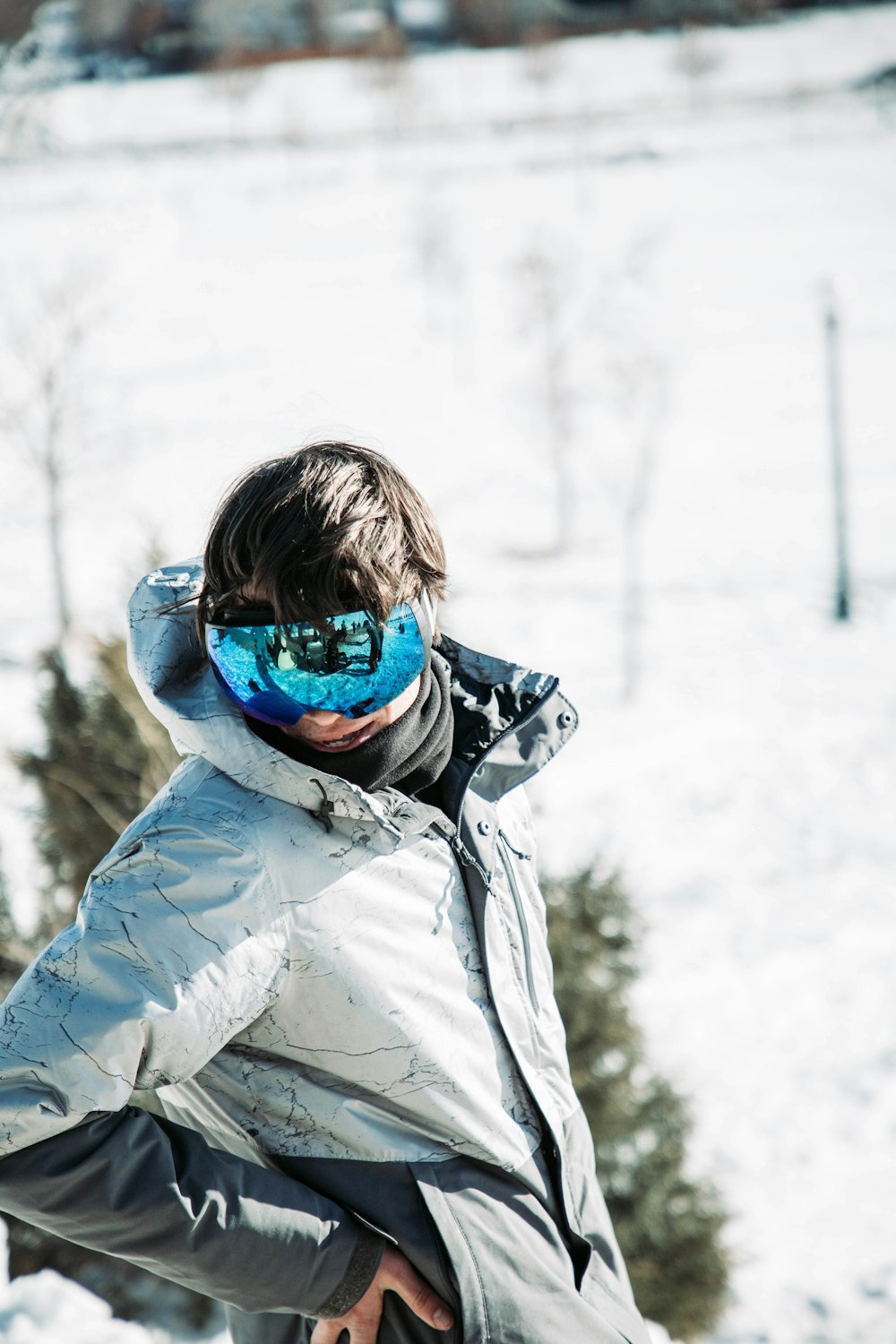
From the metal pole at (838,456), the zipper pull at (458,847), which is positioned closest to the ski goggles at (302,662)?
the zipper pull at (458,847)

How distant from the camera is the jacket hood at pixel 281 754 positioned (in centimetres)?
132

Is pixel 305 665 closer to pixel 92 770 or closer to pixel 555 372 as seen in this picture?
pixel 92 770

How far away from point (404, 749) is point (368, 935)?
228mm

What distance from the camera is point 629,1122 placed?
13.4ft

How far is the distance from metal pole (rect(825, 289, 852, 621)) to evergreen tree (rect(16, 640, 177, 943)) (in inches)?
405

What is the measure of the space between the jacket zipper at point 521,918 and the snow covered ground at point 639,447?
0.63m

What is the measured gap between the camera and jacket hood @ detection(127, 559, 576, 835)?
132 cm

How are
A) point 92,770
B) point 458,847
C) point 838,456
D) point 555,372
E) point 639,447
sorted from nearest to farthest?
point 458,847 → point 92,770 → point 838,456 → point 555,372 → point 639,447

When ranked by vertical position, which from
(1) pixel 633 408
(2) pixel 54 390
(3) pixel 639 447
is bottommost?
(3) pixel 639 447

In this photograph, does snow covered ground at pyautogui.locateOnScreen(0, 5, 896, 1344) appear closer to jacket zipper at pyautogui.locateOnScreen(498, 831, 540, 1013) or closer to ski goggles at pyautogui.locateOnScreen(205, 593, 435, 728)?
ski goggles at pyautogui.locateOnScreen(205, 593, 435, 728)

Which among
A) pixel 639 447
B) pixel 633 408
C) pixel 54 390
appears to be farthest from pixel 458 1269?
pixel 639 447

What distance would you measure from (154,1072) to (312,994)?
19 cm

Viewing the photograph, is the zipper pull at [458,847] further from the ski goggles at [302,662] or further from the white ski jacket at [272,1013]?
the ski goggles at [302,662]

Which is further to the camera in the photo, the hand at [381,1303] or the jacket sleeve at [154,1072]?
the hand at [381,1303]
